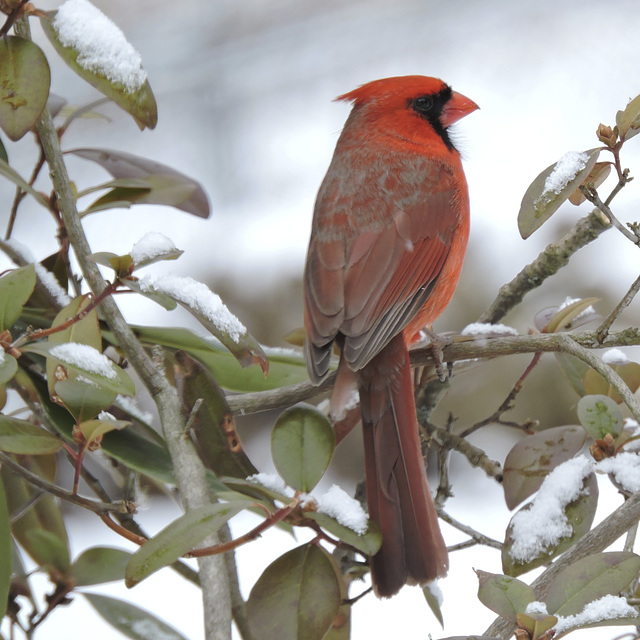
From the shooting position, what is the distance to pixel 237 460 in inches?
39.0

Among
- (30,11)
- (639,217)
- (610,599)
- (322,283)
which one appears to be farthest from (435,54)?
(610,599)

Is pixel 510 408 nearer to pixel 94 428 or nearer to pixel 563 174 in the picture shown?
→ pixel 563 174

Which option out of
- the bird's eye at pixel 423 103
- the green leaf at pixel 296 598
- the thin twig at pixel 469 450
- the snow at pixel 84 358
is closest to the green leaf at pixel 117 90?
the snow at pixel 84 358

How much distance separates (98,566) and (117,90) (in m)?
0.51

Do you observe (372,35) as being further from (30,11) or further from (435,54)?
(30,11)

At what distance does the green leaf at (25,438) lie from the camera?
0.79 m

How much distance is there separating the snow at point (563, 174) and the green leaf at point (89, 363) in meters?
0.46

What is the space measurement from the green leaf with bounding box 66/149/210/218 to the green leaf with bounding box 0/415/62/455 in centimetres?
34

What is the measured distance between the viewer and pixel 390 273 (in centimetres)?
137

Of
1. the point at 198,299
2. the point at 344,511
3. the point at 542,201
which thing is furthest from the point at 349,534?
the point at 542,201

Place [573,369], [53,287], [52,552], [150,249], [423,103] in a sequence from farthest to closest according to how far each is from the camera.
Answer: [423,103], [573,369], [53,287], [52,552], [150,249]

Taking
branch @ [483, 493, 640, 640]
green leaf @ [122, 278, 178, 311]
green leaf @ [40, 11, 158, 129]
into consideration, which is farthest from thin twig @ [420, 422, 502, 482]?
green leaf @ [40, 11, 158, 129]

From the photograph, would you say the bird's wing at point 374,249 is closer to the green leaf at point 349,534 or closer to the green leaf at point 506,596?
the green leaf at point 349,534

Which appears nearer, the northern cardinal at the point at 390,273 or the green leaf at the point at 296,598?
the green leaf at the point at 296,598
